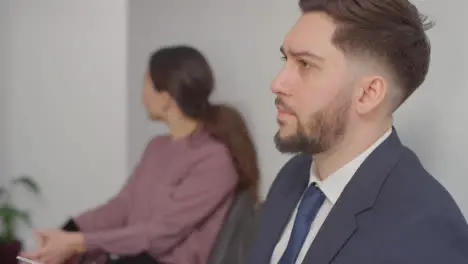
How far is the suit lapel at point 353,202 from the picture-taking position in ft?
3.47

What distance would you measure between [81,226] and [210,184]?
472 millimetres

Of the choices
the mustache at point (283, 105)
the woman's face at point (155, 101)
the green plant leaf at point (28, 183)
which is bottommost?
the green plant leaf at point (28, 183)

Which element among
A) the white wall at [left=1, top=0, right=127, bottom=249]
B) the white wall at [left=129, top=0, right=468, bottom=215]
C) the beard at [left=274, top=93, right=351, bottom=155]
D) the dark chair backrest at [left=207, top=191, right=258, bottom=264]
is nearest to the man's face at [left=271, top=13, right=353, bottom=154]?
the beard at [left=274, top=93, right=351, bottom=155]

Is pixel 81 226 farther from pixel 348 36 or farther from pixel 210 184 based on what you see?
pixel 348 36

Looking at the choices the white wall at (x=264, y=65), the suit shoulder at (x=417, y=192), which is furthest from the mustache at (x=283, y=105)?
the white wall at (x=264, y=65)

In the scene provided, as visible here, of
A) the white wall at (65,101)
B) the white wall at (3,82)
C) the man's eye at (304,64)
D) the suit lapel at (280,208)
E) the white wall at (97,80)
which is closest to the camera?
the man's eye at (304,64)

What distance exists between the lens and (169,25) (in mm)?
2244

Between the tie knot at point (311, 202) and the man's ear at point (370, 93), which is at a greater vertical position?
the man's ear at point (370, 93)

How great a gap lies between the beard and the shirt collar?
5 centimetres

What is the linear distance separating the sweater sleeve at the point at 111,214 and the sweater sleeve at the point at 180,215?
0.20 metres

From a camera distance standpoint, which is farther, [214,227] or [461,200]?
[214,227]

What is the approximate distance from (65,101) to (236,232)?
4.09 feet

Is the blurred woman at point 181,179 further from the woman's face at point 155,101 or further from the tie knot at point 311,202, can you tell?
the tie knot at point 311,202

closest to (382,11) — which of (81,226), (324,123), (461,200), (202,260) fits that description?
(324,123)
